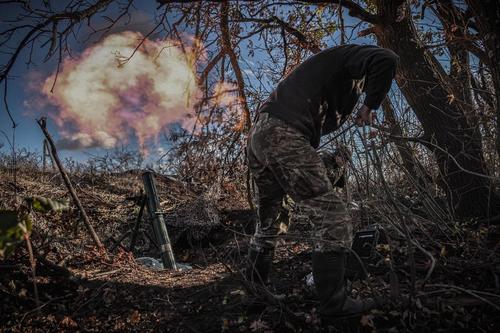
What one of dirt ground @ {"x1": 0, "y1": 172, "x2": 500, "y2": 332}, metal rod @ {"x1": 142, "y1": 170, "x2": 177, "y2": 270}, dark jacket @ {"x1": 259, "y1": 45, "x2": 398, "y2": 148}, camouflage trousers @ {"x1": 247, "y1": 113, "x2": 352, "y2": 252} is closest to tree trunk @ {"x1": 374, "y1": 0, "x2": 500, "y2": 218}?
dirt ground @ {"x1": 0, "y1": 172, "x2": 500, "y2": 332}

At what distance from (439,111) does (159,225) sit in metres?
3.91

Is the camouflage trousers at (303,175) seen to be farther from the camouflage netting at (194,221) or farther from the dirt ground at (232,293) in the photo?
the camouflage netting at (194,221)

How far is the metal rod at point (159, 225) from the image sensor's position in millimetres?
4285

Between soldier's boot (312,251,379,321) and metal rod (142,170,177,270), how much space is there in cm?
255

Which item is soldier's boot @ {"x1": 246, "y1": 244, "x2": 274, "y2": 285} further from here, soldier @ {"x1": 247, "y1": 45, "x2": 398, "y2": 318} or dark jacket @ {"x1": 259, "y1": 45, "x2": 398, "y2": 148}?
dark jacket @ {"x1": 259, "y1": 45, "x2": 398, "y2": 148}

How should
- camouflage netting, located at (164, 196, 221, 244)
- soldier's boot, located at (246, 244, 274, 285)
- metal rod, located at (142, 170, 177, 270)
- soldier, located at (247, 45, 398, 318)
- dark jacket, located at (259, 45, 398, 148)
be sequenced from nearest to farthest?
soldier, located at (247, 45, 398, 318) → dark jacket, located at (259, 45, 398, 148) → soldier's boot, located at (246, 244, 274, 285) → metal rod, located at (142, 170, 177, 270) → camouflage netting, located at (164, 196, 221, 244)

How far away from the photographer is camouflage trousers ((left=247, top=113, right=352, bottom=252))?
2145 mm

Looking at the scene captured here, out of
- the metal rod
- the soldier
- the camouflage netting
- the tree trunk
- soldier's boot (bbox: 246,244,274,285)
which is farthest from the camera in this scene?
the camouflage netting

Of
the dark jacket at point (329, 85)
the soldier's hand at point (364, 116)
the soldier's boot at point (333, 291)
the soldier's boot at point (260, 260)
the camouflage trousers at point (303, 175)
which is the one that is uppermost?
the dark jacket at point (329, 85)

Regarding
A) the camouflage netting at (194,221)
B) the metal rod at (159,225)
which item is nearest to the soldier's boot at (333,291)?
the metal rod at (159,225)

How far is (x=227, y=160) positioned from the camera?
602cm

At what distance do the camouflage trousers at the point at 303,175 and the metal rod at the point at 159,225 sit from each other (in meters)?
2.32

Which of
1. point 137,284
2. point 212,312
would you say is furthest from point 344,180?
point 137,284

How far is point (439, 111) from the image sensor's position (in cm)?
445
